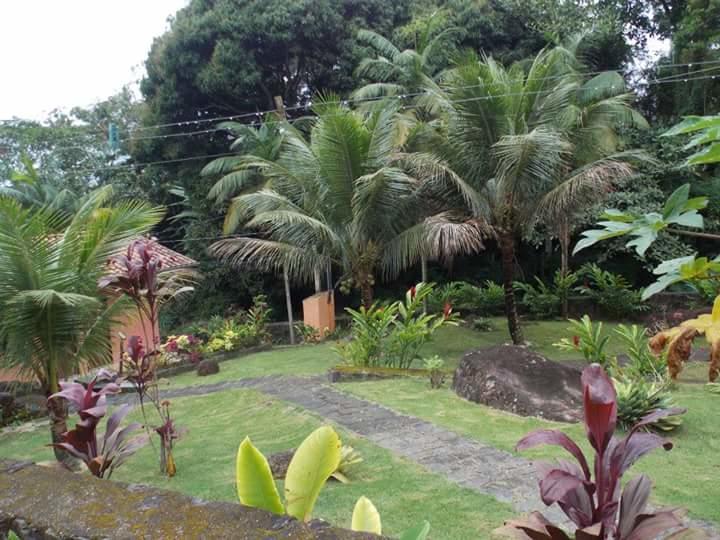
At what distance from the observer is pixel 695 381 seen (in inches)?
311

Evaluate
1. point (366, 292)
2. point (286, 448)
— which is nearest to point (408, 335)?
point (366, 292)

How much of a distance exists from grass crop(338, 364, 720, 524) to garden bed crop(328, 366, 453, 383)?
0.27 metres

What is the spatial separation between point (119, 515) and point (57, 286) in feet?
11.6

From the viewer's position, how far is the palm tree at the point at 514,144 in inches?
408

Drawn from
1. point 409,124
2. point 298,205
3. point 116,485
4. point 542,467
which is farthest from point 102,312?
point 409,124

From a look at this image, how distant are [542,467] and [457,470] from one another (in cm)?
257

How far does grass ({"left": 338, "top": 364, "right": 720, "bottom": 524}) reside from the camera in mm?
3947

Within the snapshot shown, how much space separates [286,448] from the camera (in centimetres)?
563

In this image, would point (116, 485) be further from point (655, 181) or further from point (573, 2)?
point (573, 2)

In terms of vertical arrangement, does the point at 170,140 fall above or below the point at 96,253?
above

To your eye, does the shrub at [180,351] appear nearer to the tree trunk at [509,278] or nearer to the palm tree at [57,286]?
the tree trunk at [509,278]

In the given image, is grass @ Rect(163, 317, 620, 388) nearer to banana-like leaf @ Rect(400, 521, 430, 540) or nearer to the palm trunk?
the palm trunk

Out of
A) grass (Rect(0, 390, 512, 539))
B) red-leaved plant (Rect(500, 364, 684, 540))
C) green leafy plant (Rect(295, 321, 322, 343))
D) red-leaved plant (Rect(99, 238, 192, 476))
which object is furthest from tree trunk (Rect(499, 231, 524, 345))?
red-leaved plant (Rect(500, 364, 684, 540))

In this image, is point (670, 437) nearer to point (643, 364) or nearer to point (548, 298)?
point (643, 364)
